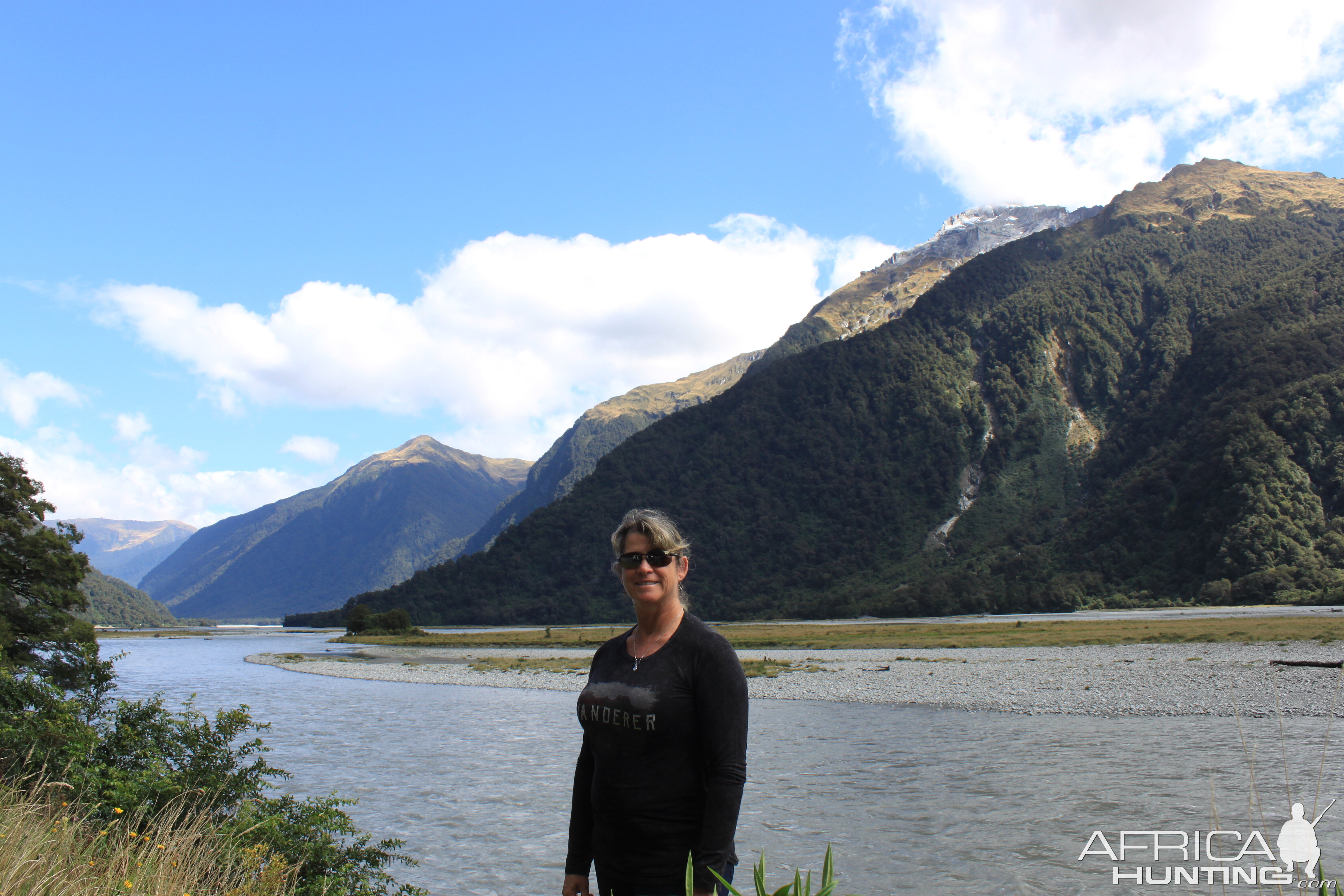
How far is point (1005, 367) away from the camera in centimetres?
16225

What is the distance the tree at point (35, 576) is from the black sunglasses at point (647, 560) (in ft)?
85.2

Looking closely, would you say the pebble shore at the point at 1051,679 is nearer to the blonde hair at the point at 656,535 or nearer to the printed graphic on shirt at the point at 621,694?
the blonde hair at the point at 656,535

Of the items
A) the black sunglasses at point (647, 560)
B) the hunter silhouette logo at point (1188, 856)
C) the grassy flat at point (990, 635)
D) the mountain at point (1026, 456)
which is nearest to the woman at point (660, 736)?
the black sunglasses at point (647, 560)

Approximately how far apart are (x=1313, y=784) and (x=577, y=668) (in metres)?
39.4

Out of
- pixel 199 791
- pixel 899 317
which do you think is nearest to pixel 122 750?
pixel 199 791

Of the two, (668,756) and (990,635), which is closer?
(668,756)

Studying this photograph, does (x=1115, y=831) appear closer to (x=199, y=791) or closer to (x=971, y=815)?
(x=971, y=815)

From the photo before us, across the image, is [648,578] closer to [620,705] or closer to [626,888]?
[620,705]

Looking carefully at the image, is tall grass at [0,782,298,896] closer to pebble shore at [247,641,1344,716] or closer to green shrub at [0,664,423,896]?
green shrub at [0,664,423,896]

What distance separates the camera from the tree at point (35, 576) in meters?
25.4

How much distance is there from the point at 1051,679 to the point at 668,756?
1384 inches

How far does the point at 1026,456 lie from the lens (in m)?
148

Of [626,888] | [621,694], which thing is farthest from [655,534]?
[626,888]

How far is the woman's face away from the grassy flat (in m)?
37.3
